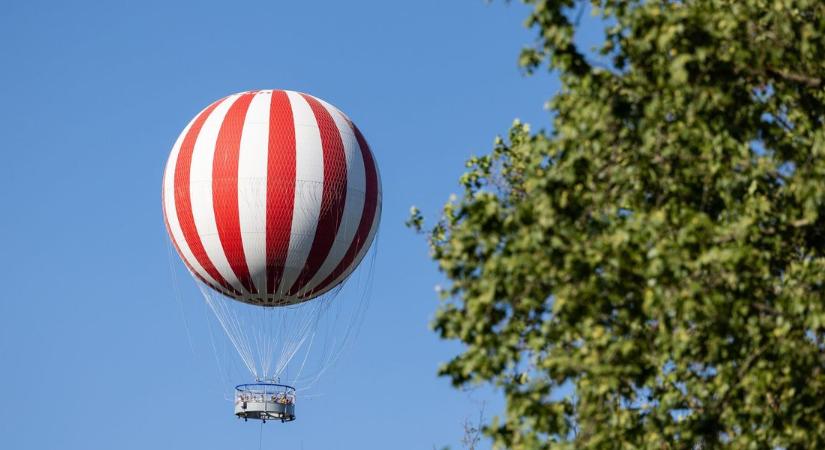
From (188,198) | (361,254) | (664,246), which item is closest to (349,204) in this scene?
(361,254)

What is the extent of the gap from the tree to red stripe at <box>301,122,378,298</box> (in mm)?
25649

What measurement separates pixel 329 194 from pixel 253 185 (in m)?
2.31

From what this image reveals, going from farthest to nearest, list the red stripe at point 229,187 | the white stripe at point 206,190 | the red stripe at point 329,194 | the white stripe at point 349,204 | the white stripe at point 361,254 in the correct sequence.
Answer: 1. the white stripe at point 361,254
2. the white stripe at point 349,204
3. the red stripe at point 329,194
4. the white stripe at point 206,190
5. the red stripe at point 229,187

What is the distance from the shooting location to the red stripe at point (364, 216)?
44562 millimetres

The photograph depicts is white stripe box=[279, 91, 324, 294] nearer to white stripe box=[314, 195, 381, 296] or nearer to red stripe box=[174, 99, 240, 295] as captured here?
red stripe box=[174, 99, 240, 295]

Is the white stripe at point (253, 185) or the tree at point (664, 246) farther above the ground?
the white stripe at point (253, 185)

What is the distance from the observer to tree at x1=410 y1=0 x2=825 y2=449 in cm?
1747

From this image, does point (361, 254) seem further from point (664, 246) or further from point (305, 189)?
point (664, 246)

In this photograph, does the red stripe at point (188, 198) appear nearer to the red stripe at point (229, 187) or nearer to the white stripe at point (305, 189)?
the red stripe at point (229, 187)

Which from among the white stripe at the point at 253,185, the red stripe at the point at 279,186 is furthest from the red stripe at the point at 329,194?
the white stripe at the point at 253,185

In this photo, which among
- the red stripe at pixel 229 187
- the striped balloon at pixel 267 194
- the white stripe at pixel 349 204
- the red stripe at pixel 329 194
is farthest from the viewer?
the white stripe at pixel 349 204

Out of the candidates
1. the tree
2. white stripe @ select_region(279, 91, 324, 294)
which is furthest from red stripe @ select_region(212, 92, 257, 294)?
the tree

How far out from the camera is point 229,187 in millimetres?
41719

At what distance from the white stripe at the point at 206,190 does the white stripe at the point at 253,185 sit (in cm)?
86
